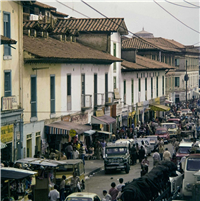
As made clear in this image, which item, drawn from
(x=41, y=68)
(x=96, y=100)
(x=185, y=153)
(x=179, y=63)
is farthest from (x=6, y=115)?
(x=179, y=63)

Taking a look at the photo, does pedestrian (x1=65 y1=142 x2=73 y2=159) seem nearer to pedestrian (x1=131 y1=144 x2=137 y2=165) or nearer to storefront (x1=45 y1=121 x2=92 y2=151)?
storefront (x1=45 y1=121 x2=92 y2=151)

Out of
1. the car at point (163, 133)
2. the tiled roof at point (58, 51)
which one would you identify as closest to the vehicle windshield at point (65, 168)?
the tiled roof at point (58, 51)

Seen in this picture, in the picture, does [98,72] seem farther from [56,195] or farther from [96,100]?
[56,195]

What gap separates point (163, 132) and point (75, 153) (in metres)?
17.0

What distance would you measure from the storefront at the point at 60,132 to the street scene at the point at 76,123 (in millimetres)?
65

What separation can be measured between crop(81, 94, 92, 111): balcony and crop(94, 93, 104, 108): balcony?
1.61m

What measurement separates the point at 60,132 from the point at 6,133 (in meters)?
6.04

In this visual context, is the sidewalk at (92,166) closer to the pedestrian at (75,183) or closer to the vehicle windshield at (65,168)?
the vehicle windshield at (65,168)

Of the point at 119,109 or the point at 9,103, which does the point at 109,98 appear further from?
the point at 9,103

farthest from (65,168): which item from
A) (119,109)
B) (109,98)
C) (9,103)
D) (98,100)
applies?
(119,109)

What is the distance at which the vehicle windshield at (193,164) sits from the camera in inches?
964

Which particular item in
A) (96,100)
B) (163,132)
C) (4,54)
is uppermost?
(4,54)

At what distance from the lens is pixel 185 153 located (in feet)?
109

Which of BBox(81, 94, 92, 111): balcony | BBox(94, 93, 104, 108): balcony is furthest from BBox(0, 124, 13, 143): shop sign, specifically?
BBox(94, 93, 104, 108): balcony
